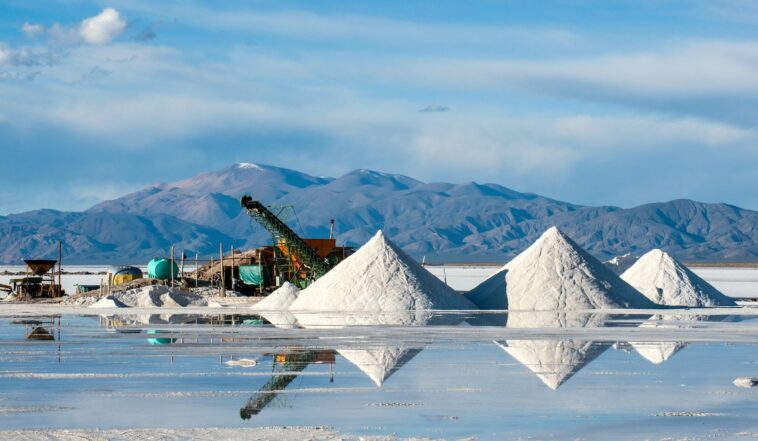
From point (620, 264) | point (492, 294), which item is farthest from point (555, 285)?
point (620, 264)

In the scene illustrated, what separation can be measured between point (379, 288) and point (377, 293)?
9.5 inches

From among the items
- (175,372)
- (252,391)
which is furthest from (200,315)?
(252,391)

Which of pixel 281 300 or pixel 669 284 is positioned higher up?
pixel 669 284

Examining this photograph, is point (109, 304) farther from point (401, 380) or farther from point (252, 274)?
point (401, 380)

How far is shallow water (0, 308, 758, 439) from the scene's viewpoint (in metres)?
11.9

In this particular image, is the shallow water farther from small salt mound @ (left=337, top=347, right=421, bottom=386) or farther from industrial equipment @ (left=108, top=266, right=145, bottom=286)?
industrial equipment @ (left=108, top=266, right=145, bottom=286)

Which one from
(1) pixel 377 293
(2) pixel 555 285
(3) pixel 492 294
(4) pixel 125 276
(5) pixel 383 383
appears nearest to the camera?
(5) pixel 383 383

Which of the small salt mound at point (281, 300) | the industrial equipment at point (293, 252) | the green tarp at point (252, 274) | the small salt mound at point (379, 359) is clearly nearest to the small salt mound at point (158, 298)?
the industrial equipment at point (293, 252)

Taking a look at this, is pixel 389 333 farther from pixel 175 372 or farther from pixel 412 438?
pixel 412 438

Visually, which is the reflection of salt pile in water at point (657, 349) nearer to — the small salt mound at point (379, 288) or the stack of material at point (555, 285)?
the small salt mound at point (379, 288)

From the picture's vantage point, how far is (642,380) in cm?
1574

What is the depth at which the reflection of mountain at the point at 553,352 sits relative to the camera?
16.5 meters

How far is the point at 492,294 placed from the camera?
3762cm

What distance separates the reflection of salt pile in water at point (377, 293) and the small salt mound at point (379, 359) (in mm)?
9802
